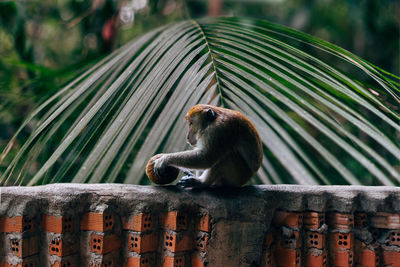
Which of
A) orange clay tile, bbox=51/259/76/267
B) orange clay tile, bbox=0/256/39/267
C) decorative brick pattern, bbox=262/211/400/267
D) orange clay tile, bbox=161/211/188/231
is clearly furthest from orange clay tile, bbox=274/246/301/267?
orange clay tile, bbox=0/256/39/267

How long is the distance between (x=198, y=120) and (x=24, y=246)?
692mm

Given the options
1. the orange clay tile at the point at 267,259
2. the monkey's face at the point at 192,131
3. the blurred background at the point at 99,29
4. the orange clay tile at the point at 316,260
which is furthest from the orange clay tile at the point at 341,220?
the blurred background at the point at 99,29

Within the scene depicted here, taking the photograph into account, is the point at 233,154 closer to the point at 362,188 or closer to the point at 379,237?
the point at 362,188

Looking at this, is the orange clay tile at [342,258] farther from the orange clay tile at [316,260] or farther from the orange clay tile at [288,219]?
the orange clay tile at [288,219]

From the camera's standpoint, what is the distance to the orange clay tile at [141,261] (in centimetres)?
123

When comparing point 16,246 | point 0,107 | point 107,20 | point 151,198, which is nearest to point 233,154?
point 151,198

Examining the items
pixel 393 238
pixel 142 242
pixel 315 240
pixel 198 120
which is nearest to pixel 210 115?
pixel 198 120

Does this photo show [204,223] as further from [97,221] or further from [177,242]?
[97,221]

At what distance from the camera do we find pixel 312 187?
4.56 feet

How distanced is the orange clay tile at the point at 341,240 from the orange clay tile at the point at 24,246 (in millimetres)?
1025

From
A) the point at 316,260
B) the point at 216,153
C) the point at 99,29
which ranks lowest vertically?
the point at 316,260

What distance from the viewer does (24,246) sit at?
1193 mm

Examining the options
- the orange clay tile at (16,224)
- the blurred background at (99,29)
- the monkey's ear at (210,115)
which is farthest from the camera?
the blurred background at (99,29)

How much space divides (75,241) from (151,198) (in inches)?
11.1
